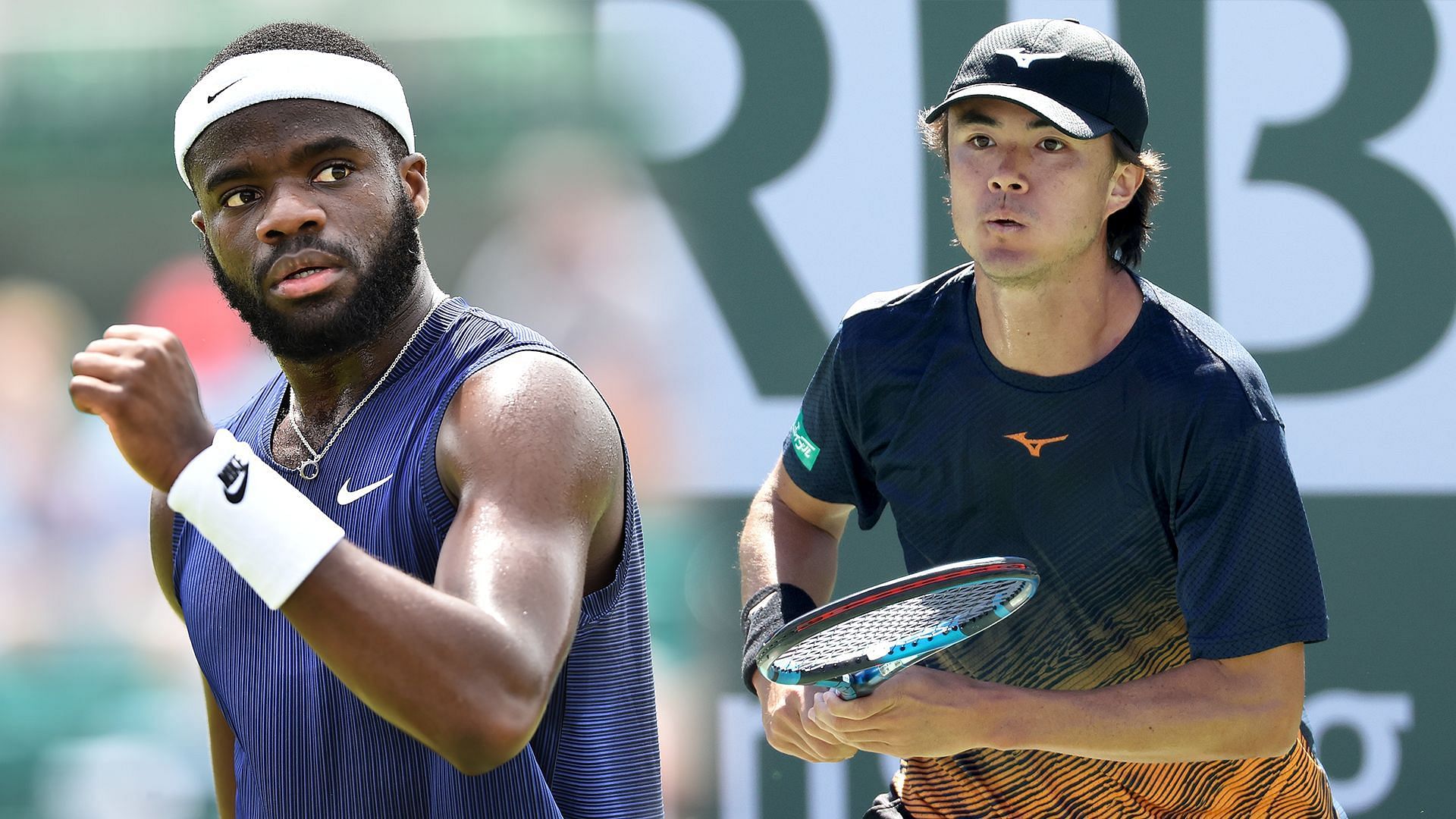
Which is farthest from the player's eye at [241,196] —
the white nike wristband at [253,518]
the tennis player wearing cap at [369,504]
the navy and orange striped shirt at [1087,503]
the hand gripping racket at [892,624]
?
the navy and orange striped shirt at [1087,503]

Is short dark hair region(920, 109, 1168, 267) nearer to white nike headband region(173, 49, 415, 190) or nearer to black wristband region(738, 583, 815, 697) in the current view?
black wristband region(738, 583, 815, 697)

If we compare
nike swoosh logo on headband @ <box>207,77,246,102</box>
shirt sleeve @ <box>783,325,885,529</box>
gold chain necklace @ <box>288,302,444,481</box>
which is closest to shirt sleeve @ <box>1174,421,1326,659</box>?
shirt sleeve @ <box>783,325,885,529</box>

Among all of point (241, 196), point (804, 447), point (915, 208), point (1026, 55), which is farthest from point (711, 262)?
point (241, 196)

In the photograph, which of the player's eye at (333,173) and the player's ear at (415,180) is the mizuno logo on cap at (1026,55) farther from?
the player's eye at (333,173)

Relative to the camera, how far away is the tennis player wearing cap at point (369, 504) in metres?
1.75

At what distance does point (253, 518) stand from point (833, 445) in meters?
1.40

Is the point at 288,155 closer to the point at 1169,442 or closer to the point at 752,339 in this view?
the point at 1169,442

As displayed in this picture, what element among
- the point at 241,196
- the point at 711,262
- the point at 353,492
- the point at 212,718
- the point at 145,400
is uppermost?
the point at 711,262

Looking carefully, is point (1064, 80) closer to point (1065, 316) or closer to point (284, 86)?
point (1065, 316)

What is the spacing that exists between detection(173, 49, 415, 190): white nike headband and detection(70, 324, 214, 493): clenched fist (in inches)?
23.5

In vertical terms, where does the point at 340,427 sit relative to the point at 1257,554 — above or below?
above

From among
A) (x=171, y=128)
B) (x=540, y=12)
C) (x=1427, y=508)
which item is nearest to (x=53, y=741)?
(x=171, y=128)

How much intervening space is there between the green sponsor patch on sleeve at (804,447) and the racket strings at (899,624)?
0.53m

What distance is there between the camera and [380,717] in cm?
206
